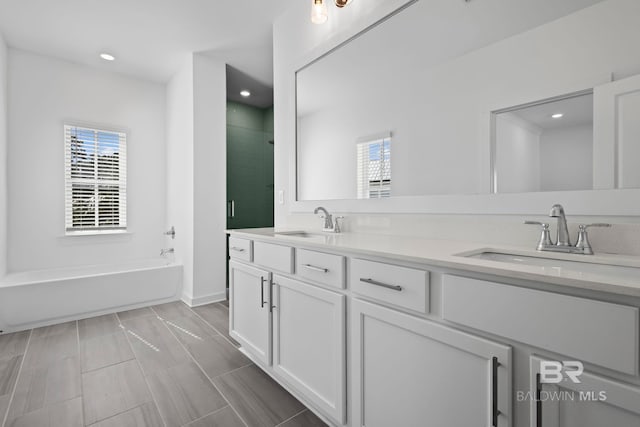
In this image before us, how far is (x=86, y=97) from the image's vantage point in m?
3.52

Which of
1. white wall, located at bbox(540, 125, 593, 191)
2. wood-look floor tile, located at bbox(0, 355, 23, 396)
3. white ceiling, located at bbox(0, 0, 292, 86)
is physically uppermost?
white ceiling, located at bbox(0, 0, 292, 86)

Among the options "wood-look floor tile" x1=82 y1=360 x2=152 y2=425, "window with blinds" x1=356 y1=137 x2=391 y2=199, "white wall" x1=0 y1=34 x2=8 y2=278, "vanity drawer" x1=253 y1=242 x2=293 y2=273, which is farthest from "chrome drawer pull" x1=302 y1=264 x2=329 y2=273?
"white wall" x1=0 y1=34 x2=8 y2=278

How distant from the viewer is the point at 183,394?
165cm

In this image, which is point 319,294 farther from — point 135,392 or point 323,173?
point 135,392

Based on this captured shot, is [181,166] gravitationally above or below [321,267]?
above

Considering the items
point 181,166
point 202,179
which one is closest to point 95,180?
point 181,166

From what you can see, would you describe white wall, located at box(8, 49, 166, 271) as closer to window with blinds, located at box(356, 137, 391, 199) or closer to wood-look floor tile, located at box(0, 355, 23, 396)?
wood-look floor tile, located at box(0, 355, 23, 396)

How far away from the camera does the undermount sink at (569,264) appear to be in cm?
89

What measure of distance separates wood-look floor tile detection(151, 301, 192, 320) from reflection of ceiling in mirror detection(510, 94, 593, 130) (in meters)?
3.12

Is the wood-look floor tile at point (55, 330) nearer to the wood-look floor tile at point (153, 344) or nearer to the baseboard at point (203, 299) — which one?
the wood-look floor tile at point (153, 344)

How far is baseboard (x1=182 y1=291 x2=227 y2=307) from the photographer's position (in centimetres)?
318

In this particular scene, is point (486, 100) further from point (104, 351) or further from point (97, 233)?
point (97, 233)

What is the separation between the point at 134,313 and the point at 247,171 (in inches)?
81.4

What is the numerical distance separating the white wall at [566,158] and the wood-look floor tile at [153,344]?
7.64 ft
